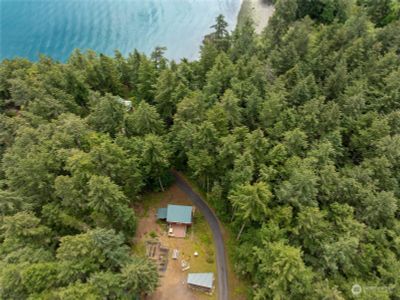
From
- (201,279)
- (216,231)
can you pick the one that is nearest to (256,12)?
(216,231)

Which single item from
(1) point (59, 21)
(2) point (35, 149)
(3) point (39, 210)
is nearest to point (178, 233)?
(3) point (39, 210)

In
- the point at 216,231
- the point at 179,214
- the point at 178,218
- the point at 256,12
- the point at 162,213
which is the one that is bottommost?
the point at 216,231

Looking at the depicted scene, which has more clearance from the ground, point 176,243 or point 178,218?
point 178,218

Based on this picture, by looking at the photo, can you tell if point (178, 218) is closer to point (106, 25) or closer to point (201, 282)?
point (201, 282)

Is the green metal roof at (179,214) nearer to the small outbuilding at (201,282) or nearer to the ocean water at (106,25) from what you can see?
the small outbuilding at (201,282)

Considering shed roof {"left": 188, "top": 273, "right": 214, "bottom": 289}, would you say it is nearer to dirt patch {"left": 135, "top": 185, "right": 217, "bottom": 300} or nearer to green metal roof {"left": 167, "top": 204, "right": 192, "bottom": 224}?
dirt patch {"left": 135, "top": 185, "right": 217, "bottom": 300}

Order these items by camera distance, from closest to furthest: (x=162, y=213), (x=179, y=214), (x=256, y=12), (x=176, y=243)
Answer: (x=176, y=243) < (x=179, y=214) < (x=162, y=213) < (x=256, y=12)

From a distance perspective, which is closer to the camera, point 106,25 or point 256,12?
point 256,12

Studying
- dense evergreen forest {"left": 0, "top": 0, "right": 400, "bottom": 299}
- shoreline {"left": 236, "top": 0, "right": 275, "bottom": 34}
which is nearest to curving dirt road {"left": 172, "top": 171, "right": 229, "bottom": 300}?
dense evergreen forest {"left": 0, "top": 0, "right": 400, "bottom": 299}

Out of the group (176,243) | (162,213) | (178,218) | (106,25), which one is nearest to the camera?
(176,243)
